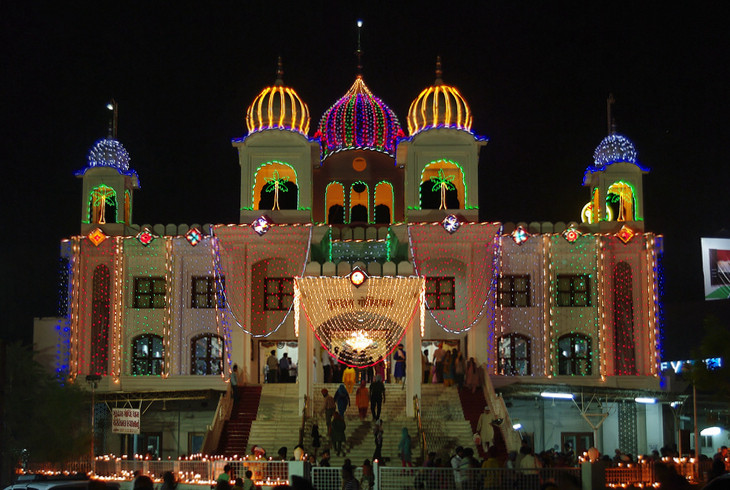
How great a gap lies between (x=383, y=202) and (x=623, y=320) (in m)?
9.41

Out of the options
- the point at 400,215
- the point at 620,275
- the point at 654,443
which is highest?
the point at 400,215

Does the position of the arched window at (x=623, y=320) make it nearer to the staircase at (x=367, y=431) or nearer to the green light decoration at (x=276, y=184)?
the staircase at (x=367, y=431)

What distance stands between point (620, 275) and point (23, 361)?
19.8 metres

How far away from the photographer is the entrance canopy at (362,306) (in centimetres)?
3166

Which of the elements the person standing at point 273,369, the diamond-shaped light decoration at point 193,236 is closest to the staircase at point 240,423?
the person standing at point 273,369

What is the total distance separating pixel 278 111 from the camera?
37375 millimetres

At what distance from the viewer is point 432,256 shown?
36469 millimetres

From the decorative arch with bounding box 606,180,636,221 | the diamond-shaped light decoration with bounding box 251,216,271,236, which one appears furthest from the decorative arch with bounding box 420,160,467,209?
the diamond-shaped light decoration with bounding box 251,216,271,236

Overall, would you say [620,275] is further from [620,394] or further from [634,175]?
[620,394]

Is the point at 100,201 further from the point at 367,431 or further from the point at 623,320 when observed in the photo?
the point at 623,320

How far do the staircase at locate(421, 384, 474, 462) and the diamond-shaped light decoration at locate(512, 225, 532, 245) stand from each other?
6180 millimetres

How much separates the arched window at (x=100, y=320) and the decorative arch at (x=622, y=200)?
17332mm

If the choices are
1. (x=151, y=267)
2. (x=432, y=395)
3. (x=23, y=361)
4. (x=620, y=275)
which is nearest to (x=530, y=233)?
(x=620, y=275)

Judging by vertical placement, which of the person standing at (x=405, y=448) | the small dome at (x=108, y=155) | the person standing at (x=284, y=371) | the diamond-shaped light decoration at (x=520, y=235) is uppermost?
the small dome at (x=108, y=155)
